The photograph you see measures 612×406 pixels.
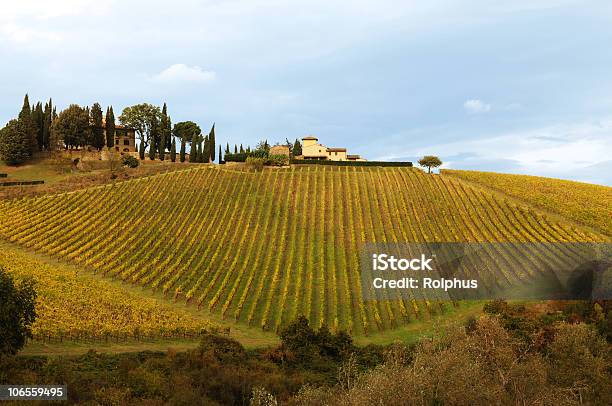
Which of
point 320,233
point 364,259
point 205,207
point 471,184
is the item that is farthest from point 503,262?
point 205,207

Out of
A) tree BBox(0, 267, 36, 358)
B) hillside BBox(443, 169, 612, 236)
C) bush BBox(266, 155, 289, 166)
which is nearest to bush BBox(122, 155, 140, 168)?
bush BBox(266, 155, 289, 166)

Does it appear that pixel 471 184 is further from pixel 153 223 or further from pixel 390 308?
pixel 153 223

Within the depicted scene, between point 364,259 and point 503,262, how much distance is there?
16410 millimetres

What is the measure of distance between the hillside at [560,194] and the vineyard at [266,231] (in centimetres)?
577

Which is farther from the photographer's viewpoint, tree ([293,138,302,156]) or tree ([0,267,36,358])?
tree ([293,138,302,156])

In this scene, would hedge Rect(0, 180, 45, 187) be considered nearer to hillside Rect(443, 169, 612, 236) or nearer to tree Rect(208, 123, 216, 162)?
tree Rect(208, 123, 216, 162)

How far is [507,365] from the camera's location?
32344mm

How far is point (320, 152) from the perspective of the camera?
126688 millimetres

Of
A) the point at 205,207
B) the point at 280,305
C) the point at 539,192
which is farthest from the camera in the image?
the point at 539,192

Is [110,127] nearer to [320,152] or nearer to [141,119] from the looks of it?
[141,119]

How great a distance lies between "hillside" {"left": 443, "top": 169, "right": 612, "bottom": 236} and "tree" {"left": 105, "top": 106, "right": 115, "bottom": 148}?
76.9 meters

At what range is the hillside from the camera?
3081 inches

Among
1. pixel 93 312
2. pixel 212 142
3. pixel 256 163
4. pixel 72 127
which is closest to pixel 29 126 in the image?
pixel 72 127

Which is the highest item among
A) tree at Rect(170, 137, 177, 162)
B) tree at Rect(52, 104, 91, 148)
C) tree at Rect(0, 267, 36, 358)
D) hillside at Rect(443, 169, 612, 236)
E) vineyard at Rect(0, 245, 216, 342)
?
tree at Rect(52, 104, 91, 148)
